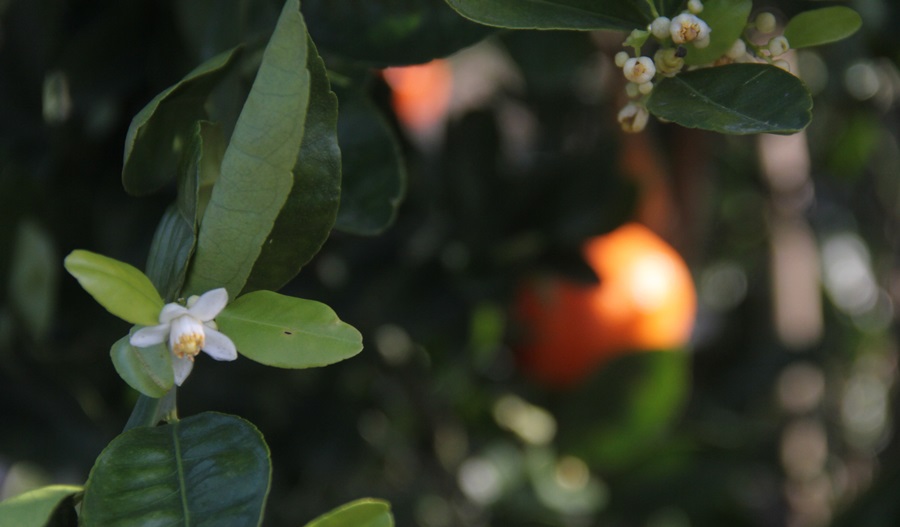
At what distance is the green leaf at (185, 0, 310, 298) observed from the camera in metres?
0.26

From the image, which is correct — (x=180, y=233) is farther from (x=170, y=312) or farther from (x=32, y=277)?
(x=32, y=277)

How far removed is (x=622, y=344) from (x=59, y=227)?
19.2 inches

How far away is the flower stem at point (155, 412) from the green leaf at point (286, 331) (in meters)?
0.04

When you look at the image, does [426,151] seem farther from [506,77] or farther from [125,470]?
[125,470]

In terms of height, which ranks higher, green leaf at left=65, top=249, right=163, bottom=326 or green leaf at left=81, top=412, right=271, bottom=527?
green leaf at left=65, top=249, right=163, bottom=326

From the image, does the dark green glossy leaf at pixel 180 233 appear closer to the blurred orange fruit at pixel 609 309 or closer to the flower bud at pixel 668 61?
the flower bud at pixel 668 61

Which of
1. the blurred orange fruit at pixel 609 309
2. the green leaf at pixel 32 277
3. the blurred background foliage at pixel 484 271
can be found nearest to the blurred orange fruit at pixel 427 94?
the blurred background foliage at pixel 484 271

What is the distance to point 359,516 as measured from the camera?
30 cm

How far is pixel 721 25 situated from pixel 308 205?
0.14 m

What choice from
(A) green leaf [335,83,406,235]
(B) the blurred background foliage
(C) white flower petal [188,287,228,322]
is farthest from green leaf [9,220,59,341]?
(C) white flower petal [188,287,228,322]

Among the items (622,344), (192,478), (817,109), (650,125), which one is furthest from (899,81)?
(192,478)

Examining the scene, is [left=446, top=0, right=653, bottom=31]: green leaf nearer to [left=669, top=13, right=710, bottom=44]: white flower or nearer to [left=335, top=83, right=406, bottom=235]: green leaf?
[left=669, top=13, right=710, bottom=44]: white flower

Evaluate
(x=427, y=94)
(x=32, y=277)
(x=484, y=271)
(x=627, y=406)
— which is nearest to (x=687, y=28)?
(x=32, y=277)

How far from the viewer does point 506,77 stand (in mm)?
1294
